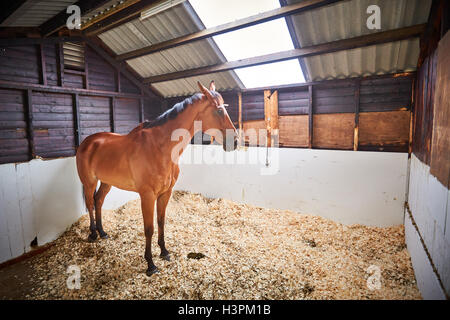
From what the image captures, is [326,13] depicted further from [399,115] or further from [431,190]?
[431,190]

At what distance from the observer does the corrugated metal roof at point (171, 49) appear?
3.27 meters

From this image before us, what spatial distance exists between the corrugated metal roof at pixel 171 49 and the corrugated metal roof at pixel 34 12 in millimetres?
946

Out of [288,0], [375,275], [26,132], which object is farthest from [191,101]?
[26,132]

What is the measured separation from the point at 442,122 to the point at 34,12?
178 inches

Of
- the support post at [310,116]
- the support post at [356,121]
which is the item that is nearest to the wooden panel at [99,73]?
the support post at [310,116]

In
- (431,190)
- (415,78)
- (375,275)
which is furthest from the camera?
(415,78)

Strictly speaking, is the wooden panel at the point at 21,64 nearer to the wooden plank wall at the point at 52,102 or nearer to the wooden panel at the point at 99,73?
the wooden plank wall at the point at 52,102

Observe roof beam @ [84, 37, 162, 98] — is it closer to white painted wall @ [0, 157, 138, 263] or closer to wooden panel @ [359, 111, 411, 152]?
white painted wall @ [0, 157, 138, 263]

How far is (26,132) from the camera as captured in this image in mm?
3365

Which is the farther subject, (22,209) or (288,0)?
(22,209)

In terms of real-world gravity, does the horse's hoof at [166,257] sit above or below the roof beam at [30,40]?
below

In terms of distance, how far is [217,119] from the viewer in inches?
86.6

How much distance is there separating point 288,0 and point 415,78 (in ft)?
7.00

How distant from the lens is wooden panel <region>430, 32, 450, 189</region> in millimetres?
1354
